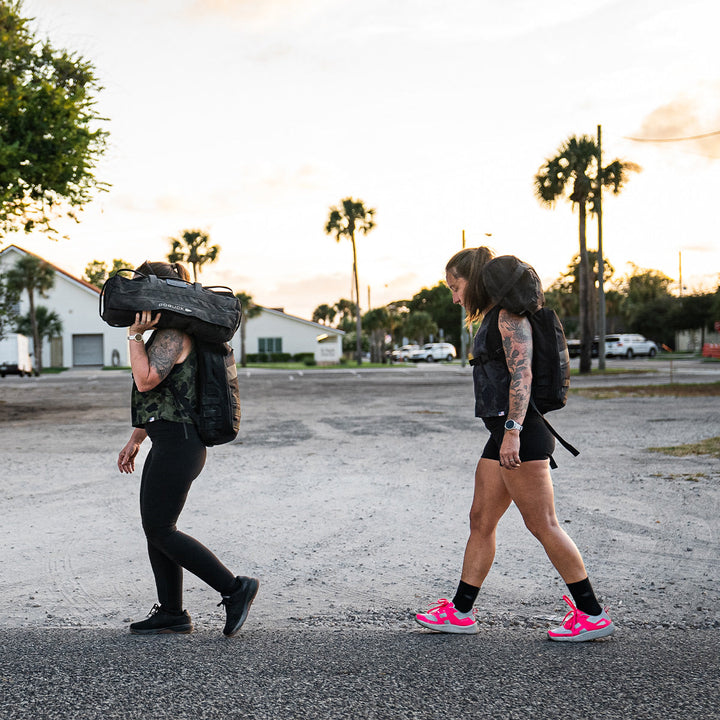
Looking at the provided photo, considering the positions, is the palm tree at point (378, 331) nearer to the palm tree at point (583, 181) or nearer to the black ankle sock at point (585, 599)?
the palm tree at point (583, 181)

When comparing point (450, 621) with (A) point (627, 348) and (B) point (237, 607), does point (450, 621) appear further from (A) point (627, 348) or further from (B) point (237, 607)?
(A) point (627, 348)

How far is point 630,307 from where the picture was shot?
85.5m

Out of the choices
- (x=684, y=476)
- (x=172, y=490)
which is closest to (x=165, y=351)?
(x=172, y=490)

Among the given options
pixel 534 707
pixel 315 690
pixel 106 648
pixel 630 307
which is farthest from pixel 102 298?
pixel 630 307

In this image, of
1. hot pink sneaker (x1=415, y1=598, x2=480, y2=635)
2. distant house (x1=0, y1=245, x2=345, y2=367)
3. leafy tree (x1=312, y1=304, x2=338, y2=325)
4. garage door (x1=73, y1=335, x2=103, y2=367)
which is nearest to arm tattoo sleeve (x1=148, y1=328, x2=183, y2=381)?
hot pink sneaker (x1=415, y1=598, x2=480, y2=635)

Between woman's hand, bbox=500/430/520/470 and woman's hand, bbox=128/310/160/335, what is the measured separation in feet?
5.25

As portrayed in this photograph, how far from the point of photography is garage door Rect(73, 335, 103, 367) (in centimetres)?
5584

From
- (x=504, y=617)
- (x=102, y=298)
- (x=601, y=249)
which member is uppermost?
(x=601, y=249)

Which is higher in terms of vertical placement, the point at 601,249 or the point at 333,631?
the point at 601,249

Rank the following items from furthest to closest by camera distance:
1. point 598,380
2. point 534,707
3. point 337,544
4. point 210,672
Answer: point 598,380
point 337,544
point 210,672
point 534,707

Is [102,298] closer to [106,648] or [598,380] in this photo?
[106,648]

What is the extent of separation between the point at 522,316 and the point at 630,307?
286 ft

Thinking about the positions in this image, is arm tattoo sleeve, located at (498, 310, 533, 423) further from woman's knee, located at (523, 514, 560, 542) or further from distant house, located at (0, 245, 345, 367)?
distant house, located at (0, 245, 345, 367)

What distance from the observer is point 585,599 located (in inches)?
138
